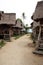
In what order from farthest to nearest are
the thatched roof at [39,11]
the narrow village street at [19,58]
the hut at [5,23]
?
the hut at [5,23] → the thatched roof at [39,11] → the narrow village street at [19,58]

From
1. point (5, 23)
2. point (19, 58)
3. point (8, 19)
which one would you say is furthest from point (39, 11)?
point (8, 19)

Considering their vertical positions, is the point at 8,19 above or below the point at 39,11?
below

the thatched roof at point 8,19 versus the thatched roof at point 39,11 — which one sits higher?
the thatched roof at point 39,11

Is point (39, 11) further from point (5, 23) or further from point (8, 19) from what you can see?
point (8, 19)

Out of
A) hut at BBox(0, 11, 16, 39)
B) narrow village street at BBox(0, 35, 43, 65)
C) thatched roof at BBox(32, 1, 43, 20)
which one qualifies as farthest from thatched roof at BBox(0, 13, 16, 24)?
narrow village street at BBox(0, 35, 43, 65)

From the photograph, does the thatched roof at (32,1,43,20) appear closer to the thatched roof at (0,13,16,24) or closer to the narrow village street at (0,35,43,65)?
the narrow village street at (0,35,43,65)

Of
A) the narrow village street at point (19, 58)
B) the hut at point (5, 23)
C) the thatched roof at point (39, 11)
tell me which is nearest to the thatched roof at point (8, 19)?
the hut at point (5, 23)

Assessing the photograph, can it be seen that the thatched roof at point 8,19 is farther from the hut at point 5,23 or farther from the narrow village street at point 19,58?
the narrow village street at point 19,58

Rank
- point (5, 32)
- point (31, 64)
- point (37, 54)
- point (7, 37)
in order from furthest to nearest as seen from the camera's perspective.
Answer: point (5, 32) < point (7, 37) < point (37, 54) < point (31, 64)

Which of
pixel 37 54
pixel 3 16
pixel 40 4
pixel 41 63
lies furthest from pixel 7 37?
pixel 41 63

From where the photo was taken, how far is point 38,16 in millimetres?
16562

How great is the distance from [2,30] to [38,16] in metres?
13.9

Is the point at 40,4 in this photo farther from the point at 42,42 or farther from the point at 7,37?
the point at 7,37

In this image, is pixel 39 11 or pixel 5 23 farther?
pixel 5 23
